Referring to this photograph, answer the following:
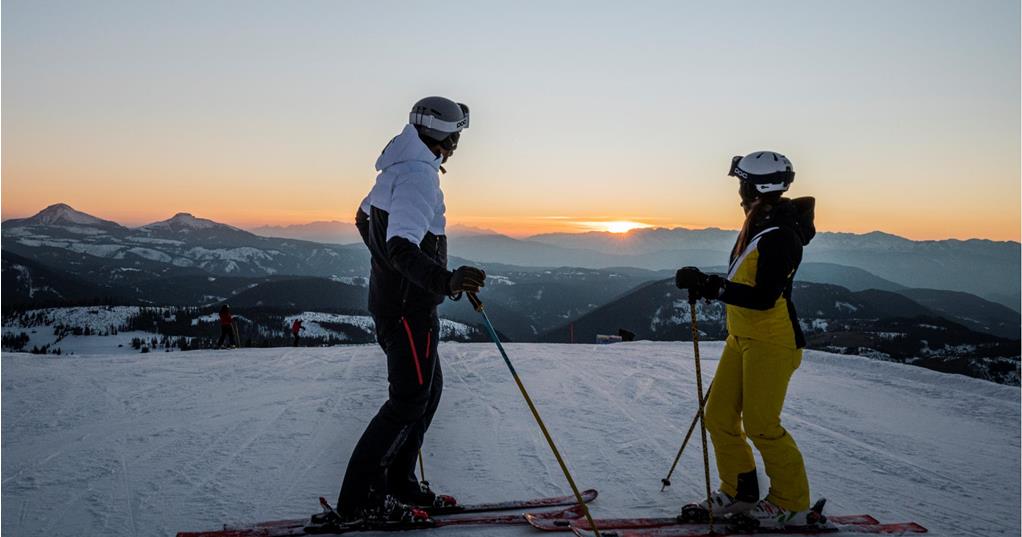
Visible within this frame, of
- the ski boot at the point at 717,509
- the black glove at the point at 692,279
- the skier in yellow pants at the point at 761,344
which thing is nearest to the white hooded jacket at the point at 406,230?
the black glove at the point at 692,279

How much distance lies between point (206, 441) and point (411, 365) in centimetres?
335

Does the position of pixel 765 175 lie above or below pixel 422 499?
above

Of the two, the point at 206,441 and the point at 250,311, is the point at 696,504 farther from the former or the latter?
the point at 250,311

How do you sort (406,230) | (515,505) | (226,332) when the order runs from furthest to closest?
(226,332) → (515,505) → (406,230)

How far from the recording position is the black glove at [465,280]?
307cm

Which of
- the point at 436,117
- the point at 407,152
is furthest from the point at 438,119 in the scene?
the point at 407,152

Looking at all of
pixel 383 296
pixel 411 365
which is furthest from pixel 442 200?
pixel 411 365

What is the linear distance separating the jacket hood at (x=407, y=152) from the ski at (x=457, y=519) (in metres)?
2.13

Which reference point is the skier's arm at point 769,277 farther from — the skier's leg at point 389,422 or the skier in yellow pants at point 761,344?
the skier's leg at point 389,422

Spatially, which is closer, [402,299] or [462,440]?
[402,299]

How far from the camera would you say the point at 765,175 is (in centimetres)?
392

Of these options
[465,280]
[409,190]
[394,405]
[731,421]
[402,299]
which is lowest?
[731,421]

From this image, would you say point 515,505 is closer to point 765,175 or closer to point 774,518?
point 774,518

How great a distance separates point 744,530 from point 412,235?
2.72 m
